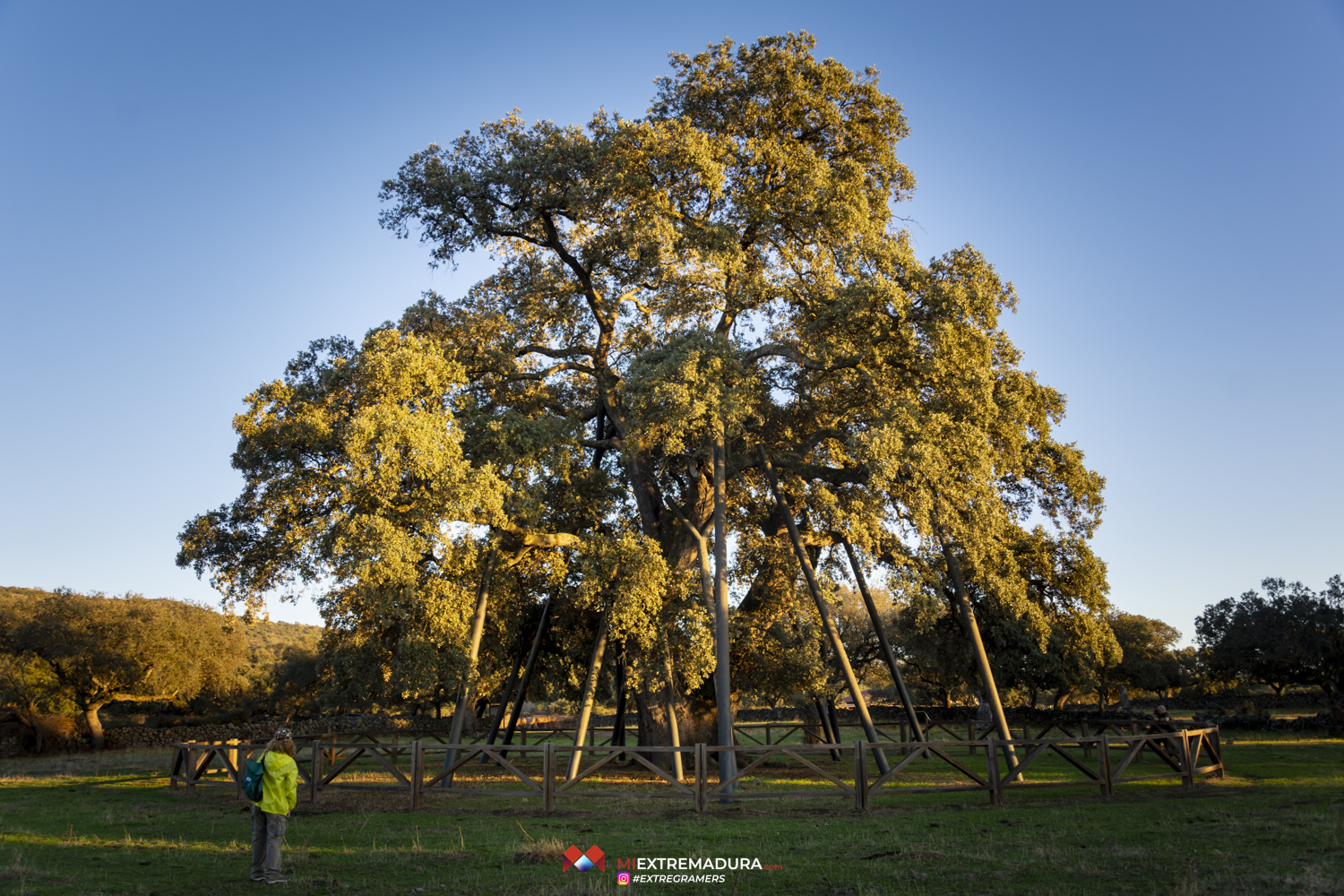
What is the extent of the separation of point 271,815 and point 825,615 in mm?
13264

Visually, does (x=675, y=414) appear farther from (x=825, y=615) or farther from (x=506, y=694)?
(x=506, y=694)

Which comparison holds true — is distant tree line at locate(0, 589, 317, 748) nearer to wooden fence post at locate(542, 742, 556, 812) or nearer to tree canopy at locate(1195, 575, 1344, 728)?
wooden fence post at locate(542, 742, 556, 812)

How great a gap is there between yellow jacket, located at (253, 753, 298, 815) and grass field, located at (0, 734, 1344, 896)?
0.75m

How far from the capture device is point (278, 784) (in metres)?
8.49

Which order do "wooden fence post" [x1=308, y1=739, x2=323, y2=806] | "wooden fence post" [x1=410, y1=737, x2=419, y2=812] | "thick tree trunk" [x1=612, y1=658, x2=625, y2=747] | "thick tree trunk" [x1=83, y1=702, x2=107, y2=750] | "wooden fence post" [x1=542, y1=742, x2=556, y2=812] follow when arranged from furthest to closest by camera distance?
"thick tree trunk" [x1=83, y1=702, x2=107, y2=750], "thick tree trunk" [x1=612, y1=658, x2=625, y2=747], "wooden fence post" [x1=308, y1=739, x2=323, y2=806], "wooden fence post" [x1=410, y1=737, x2=419, y2=812], "wooden fence post" [x1=542, y1=742, x2=556, y2=812]

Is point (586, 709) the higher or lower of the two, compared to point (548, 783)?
higher

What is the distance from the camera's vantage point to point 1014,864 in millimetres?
8719

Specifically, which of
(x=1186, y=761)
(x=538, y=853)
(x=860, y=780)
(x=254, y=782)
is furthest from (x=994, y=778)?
(x=254, y=782)

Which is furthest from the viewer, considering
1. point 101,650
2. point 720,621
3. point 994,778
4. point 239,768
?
point 101,650

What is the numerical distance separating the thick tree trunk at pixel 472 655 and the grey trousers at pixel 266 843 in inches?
387

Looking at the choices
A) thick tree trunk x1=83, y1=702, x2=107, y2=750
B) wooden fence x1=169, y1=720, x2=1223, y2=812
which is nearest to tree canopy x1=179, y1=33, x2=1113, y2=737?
wooden fence x1=169, y1=720, x2=1223, y2=812

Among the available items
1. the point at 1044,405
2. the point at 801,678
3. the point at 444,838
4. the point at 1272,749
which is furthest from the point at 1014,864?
the point at 1272,749

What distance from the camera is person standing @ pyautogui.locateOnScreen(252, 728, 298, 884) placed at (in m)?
8.30

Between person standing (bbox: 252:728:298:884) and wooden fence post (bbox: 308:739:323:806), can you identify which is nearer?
person standing (bbox: 252:728:298:884)
